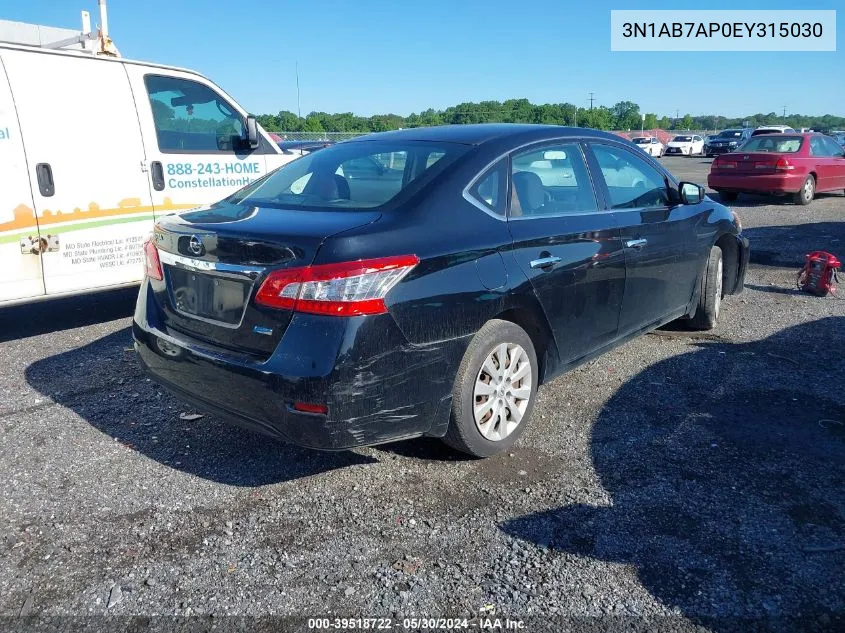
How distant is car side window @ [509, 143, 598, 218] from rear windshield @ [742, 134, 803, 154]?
41.9 feet

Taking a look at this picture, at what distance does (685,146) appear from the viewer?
47375 millimetres

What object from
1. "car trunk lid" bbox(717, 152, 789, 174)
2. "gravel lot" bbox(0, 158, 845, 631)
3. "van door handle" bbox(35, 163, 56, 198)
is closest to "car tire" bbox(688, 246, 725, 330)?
"gravel lot" bbox(0, 158, 845, 631)

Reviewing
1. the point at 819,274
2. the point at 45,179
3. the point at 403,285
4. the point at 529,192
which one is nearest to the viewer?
the point at 403,285

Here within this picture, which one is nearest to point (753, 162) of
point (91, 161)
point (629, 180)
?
point (629, 180)

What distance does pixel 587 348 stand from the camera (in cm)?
425

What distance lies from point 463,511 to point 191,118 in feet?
16.0

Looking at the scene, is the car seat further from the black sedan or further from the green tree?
the green tree

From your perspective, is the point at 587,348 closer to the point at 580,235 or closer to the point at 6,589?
the point at 580,235

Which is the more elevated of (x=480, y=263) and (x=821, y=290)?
(x=480, y=263)

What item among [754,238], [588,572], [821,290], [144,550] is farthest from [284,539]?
[754,238]

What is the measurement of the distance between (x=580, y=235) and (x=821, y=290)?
4497mm

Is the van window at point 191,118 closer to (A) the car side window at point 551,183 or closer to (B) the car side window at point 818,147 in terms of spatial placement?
(A) the car side window at point 551,183

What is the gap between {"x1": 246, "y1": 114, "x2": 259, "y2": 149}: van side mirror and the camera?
6807 mm

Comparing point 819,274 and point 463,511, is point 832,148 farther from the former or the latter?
point 463,511
